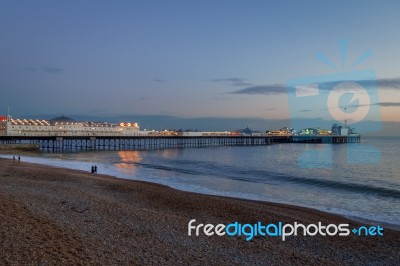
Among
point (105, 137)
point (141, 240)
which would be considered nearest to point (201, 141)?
point (105, 137)

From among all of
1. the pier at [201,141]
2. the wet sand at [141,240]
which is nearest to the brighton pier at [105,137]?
the pier at [201,141]

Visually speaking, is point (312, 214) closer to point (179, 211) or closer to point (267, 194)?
point (179, 211)

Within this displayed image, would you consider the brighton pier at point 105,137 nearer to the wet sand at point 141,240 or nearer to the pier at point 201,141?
the pier at point 201,141

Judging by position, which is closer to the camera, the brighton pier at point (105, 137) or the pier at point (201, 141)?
the brighton pier at point (105, 137)

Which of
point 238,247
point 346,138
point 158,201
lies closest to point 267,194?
point 158,201

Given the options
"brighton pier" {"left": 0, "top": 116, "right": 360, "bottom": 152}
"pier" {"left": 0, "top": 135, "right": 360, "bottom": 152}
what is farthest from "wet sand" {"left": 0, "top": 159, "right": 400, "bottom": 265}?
"pier" {"left": 0, "top": 135, "right": 360, "bottom": 152}

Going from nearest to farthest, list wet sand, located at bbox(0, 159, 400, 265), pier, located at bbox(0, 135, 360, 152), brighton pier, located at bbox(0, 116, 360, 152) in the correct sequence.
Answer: wet sand, located at bbox(0, 159, 400, 265), brighton pier, located at bbox(0, 116, 360, 152), pier, located at bbox(0, 135, 360, 152)

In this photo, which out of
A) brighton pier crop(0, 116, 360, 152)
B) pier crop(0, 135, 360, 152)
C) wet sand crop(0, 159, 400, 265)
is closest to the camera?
wet sand crop(0, 159, 400, 265)

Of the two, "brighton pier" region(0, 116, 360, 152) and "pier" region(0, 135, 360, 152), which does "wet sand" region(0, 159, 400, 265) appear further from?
"pier" region(0, 135, 360, 152)

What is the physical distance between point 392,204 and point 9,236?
55.8ft

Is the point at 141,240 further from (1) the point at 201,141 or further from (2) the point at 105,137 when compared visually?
(1) the point at 201,141

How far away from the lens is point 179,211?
469 inches

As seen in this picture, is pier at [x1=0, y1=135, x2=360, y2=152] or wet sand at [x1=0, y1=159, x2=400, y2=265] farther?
pier at [x1=0, y1=135, x2=360, y2=152]

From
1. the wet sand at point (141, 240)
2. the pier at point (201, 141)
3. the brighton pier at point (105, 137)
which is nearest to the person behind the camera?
the wet sand at point (141, 240)
